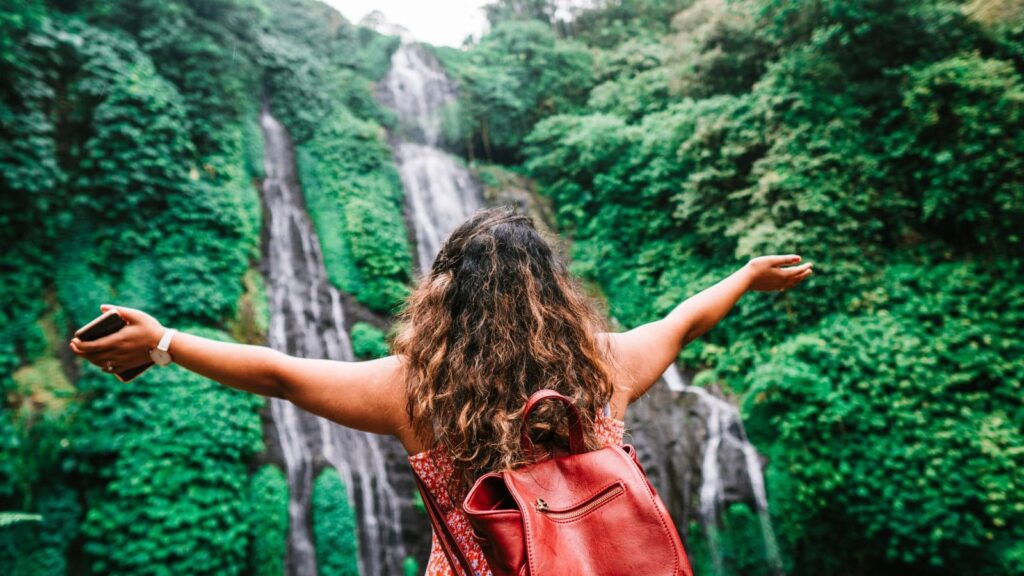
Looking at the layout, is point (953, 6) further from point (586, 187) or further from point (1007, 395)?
point (586, 187)

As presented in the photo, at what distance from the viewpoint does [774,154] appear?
6.54m

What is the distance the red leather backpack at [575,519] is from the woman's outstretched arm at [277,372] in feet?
1.43

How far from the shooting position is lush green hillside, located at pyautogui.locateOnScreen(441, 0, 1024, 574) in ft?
14.6

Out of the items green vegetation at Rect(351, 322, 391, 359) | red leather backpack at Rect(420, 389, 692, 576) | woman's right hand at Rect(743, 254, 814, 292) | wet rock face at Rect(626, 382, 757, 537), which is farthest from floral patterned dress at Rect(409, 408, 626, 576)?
green vegetation at Rect(351, 322, 391, 359)

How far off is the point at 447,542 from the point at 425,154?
34.7 feet

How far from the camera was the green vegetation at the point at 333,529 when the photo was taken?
203 inches

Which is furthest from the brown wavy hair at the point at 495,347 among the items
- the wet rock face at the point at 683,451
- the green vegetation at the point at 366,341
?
the green vegetation at the point at 366,341

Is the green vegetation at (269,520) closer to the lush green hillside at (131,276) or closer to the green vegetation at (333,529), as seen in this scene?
the lush green hillside at (131,276)

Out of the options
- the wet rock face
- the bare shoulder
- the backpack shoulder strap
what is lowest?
the wet rock face

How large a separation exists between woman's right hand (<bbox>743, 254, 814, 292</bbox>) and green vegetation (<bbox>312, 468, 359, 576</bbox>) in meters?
5.16

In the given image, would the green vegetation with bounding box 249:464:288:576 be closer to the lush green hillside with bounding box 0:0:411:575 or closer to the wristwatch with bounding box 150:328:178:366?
the lush green hillside with bounding box 0:0:411:575

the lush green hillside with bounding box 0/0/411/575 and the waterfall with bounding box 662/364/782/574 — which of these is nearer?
the lush green hillside with bounding box 0/0/411/575

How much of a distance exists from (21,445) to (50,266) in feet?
6.51

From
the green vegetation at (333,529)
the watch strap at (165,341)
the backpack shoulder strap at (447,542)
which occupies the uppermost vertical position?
the watch strap at (165,341)
